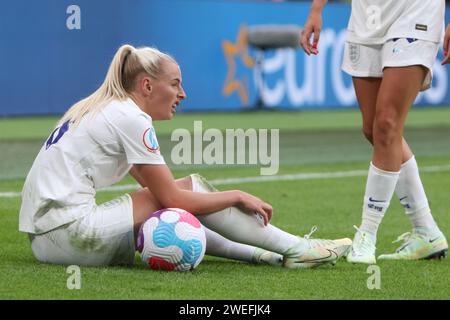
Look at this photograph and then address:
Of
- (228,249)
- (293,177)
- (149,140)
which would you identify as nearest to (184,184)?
(149,140)

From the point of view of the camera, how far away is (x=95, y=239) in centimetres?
500

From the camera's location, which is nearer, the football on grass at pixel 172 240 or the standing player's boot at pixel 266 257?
the football on grass at pixel 172 240

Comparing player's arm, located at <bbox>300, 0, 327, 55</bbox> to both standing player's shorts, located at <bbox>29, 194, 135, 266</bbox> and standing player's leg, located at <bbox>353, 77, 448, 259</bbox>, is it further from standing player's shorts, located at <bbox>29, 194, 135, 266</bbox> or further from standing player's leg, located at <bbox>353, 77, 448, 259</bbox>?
standing player's shorts, located at <bbox>29, 194, 135, 266</bbox>

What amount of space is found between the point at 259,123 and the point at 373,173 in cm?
962

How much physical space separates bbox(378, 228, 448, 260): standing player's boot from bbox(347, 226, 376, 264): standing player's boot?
178 mm

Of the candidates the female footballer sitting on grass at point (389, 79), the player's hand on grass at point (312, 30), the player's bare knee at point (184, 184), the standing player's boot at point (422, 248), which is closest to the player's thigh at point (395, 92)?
the female footballer sitting on grass at point (389, 79)

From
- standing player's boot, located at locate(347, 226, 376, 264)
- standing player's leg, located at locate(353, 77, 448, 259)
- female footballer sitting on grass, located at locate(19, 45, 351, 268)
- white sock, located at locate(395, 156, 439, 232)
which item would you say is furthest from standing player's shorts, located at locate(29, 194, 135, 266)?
white sock, located at locate(395, 156, 439, 232)

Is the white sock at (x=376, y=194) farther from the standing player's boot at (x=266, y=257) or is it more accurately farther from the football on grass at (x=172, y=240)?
the football on grass at (x=172, y=240)

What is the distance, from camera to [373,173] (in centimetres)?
569

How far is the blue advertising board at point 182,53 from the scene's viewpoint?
14547 mm

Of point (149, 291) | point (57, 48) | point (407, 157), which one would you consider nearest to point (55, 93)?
point (57, 48)

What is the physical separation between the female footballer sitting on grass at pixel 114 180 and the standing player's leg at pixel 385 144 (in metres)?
0.53

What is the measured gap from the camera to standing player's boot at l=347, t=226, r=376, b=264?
5.55 metres

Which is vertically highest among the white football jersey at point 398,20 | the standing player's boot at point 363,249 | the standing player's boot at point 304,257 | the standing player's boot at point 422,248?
the white football jersey at point 398,20
